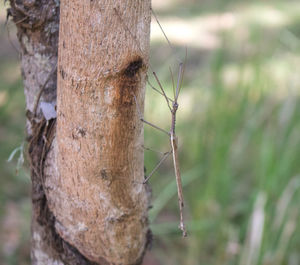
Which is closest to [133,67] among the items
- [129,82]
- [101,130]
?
[129,82]

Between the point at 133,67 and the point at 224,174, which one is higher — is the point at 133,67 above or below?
above

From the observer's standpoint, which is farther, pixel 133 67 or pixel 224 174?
pixel 224 174

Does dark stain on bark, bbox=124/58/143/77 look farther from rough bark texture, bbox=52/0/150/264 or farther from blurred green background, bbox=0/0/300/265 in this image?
blurred green background, bbox=0/0/300/265

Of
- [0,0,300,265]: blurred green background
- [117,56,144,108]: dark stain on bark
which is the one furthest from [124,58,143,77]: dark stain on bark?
[0,0,300,265]: blurred green background

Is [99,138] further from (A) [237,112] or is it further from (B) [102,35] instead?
(A) [237,112]

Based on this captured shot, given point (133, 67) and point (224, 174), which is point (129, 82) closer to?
point (133, 67)

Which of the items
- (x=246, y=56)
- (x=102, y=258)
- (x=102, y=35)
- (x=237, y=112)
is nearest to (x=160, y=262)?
(x=237, y=112)

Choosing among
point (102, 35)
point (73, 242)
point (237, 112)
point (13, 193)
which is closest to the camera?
point (102, 35)

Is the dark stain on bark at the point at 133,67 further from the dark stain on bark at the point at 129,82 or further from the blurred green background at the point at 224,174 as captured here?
the blurred green background at the point at 224,174
